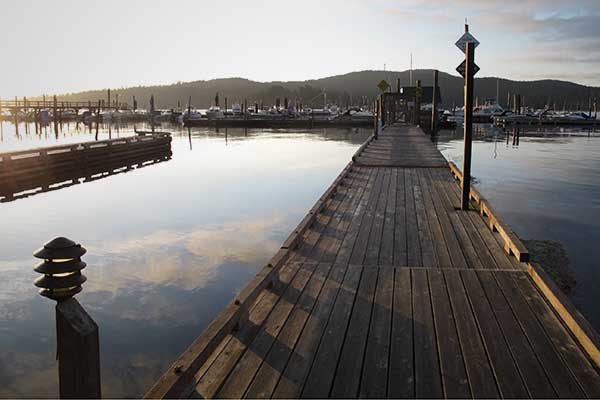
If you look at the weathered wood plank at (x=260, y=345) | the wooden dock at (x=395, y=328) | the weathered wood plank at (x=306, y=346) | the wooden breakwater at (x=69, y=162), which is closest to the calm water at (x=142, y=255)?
the wooden breakwater at (x=69, y=162)

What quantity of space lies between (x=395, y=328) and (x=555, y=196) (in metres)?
17.3

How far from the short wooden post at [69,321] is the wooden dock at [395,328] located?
48 cm

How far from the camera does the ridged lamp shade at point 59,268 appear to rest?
3361 mm

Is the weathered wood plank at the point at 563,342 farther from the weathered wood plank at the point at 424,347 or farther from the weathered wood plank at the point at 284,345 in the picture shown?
the weathered wood plank at the point at 284,345

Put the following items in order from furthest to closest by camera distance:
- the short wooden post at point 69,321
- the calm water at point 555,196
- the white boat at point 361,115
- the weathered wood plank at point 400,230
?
the white boat at point 361,115, the calm water at point 555,196, the weathered wood plank at point 400,230, the short wooden post at point 69,321

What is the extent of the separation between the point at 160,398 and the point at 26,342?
5.19 meters

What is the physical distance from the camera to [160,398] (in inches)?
134

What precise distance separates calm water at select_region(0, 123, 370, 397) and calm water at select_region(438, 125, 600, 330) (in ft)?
21.8

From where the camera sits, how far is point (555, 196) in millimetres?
19578

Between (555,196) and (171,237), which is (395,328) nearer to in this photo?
(171,237)

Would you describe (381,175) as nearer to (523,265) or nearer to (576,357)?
(523,265)

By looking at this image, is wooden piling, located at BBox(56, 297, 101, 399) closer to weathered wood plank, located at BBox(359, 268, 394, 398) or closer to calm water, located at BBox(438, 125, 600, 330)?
weathered wood plank, located at BBox(359, 268, 394, 398)

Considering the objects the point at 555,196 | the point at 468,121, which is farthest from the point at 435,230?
the point at 555,196

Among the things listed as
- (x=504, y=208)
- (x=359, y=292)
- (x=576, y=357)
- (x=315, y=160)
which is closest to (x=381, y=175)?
(x=504, y=208)
